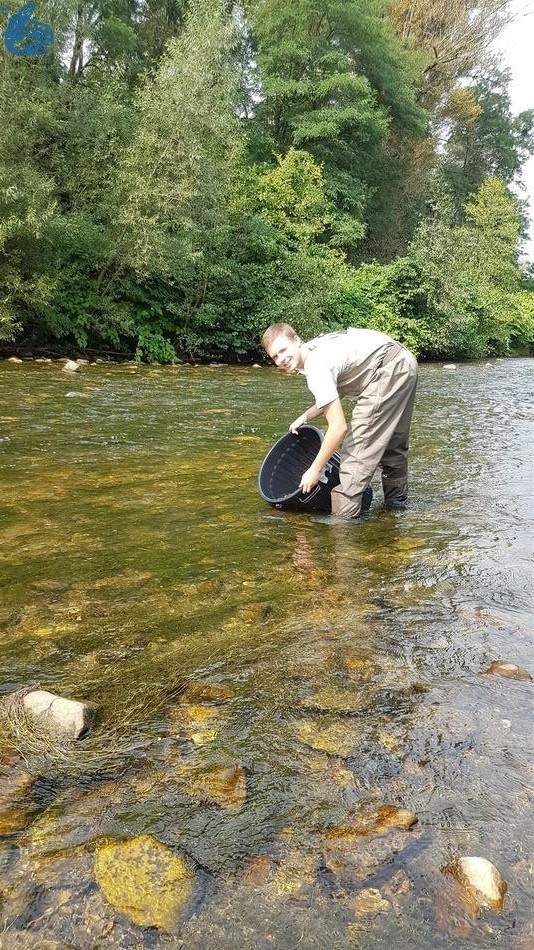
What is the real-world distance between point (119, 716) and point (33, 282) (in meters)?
12.1

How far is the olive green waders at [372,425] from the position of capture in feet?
14.9

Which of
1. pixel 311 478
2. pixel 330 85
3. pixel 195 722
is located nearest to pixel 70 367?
pixel 311 478

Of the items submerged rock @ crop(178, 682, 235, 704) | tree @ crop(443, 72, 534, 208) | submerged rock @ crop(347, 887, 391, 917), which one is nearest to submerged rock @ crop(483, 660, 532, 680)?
submerged rock @ crop(178, 682, 235, 704)

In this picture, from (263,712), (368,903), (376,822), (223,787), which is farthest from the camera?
(263,712)

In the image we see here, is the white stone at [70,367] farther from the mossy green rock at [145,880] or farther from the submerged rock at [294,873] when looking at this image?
the submerged rock at [294,873]

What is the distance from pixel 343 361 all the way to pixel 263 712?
114 inches

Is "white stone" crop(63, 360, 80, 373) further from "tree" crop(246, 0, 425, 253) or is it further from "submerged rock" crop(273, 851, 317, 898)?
"tree" crop(246, 0, 425, 253)

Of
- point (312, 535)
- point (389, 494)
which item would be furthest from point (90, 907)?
point (389, 494)

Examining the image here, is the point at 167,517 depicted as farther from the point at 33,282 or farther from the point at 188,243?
the point at 188,243

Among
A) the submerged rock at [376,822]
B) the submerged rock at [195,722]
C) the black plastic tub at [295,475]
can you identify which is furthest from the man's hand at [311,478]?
the submerged rock at [376,822]

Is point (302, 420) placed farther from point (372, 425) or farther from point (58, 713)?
point (58, 713)

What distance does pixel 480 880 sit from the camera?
147 centimetres

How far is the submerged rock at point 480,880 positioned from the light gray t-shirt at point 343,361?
293 cm

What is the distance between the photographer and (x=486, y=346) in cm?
2981
